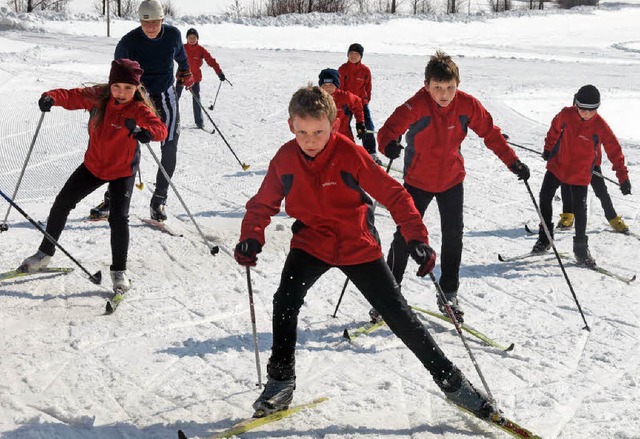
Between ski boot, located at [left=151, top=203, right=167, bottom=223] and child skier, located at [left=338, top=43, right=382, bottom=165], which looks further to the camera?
child skier, located at [left=338, top=43, right=382, bottom=165]

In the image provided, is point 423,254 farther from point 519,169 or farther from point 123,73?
point 123,73

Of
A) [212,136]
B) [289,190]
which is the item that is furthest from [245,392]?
[212,136]

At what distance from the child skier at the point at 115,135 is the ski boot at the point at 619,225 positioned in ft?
16.6

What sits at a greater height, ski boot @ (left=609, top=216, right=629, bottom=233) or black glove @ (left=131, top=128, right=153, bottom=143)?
black glove @ (left=131, top=128, right=153, bottom=143)

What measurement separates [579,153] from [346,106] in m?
2.45

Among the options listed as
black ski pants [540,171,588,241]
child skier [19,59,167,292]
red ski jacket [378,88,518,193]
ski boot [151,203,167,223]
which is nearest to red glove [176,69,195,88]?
ski boot [151,203,167,223]

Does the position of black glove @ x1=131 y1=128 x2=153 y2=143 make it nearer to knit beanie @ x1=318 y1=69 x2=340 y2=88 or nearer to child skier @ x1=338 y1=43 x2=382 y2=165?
knit beanie @ x1=318 y1=69 x2=340 y2=88

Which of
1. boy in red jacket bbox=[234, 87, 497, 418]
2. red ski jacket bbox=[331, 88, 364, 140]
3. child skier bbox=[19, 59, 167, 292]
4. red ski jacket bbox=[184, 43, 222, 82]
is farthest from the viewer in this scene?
red ski jacket bbox=[184, 43, 222, 82]

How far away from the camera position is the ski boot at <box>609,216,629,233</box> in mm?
7820

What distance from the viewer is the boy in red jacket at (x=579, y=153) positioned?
6598 mm

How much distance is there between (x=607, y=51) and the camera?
2873 cm

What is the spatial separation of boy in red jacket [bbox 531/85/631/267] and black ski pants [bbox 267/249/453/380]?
364 centimetres

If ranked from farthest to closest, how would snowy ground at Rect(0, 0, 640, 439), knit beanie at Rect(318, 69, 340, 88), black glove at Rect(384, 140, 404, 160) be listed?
knit beanie at Rect(318, 69, 340, 88)
black glove at Rect(384, 140, 404, 160)
snowy ground at Rect(0, 0, 640, 439)

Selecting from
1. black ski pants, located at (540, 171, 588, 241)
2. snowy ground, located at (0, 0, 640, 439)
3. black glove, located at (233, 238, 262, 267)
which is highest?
black glove, located at (233, 238, 262, 267)
